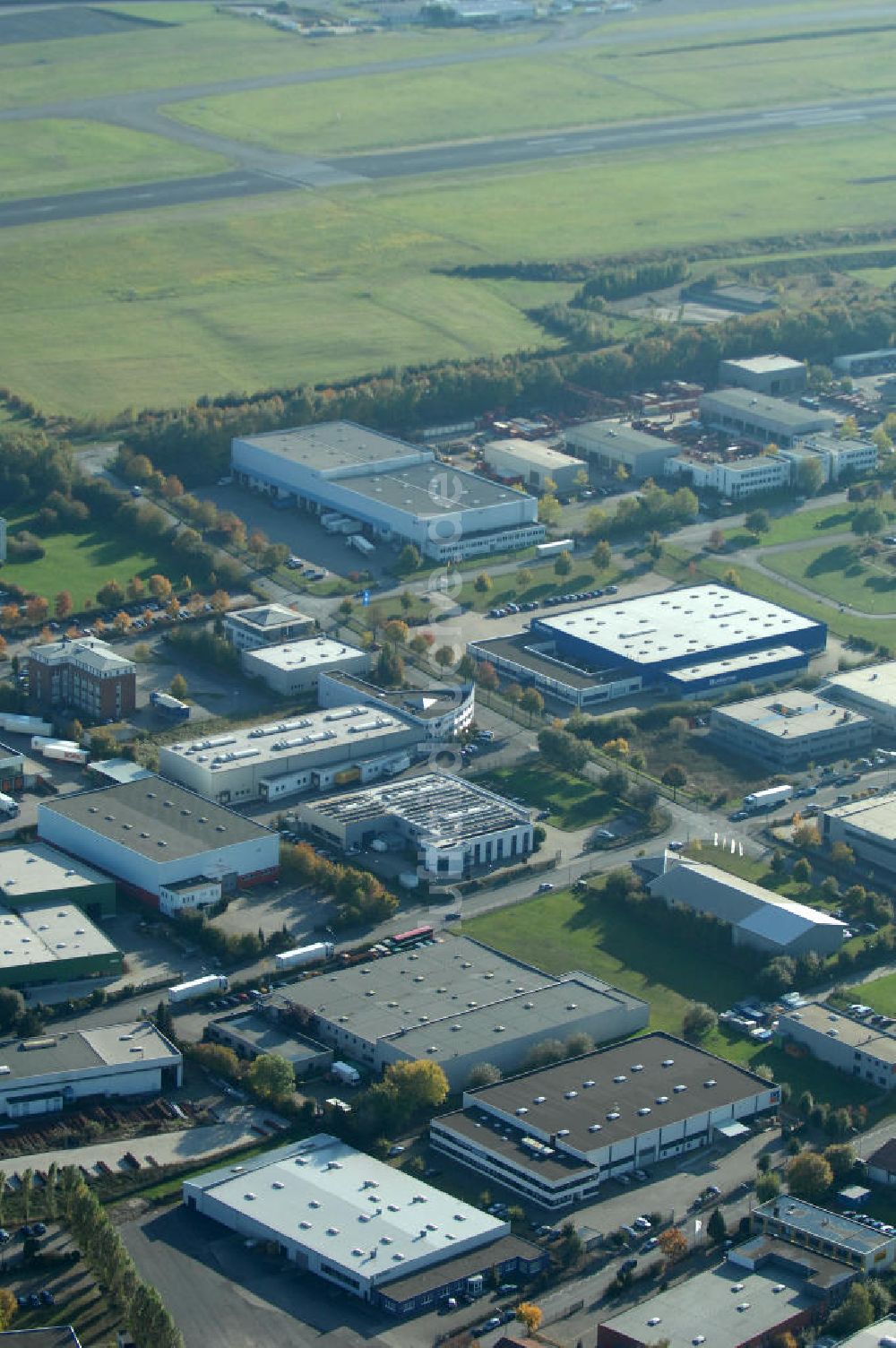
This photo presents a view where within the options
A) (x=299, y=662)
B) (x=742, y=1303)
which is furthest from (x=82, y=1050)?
(x=299, y=662)

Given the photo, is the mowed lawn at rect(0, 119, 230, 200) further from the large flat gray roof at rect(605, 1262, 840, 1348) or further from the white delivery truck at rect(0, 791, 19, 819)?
the large flat gray roof at rect(605, 1262, 840, 1348)

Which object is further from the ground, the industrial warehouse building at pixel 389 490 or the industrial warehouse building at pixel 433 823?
the industrial warehouse building at pixel 389 490

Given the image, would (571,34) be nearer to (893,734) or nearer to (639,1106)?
(893,734)

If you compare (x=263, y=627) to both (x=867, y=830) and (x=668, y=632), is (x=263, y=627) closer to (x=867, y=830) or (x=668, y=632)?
(x=668, y=632)

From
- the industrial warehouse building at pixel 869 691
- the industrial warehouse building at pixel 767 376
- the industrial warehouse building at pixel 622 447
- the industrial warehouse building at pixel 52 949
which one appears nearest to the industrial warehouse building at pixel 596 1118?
the industrial warehouse building at pixel 52 949

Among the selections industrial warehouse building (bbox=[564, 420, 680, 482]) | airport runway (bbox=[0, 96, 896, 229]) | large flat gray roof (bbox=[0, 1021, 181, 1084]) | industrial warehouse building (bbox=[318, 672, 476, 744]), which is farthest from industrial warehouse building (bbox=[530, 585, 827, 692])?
airport runway (bbox=[0, 96, 896, 229])

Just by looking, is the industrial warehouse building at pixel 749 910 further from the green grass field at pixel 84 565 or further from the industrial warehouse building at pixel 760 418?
the industrial warehouse building at pixel 760 418
